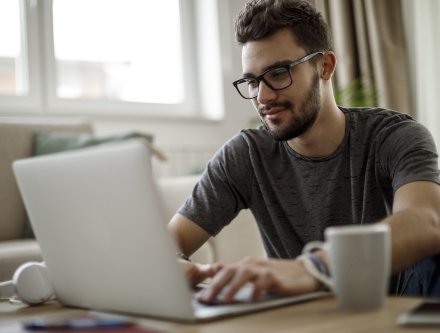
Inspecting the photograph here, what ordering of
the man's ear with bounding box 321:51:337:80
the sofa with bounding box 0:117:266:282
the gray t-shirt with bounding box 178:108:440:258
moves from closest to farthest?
the gray t-shirt with bounding box 178:108:440:258 → the man's ear with bounding box 321:51:337:80 → the sofa with bounding box 0:117:266:282

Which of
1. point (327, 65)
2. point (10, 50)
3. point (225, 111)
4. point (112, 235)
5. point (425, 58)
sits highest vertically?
point (10, 50)

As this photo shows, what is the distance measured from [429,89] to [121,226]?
2.90 meters

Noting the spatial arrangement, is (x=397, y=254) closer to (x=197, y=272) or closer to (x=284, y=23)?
(x=197, y=272)

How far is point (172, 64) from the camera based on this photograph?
3818 millimetres

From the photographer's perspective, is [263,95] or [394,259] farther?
[263,95]

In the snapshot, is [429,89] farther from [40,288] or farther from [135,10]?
[40,288]

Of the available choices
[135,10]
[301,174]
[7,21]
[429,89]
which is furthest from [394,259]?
[135,10]

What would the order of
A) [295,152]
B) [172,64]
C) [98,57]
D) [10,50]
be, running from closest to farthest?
[295,152], [10,50], [98,57], [172,64]

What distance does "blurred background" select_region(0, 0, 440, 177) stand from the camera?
3.18m

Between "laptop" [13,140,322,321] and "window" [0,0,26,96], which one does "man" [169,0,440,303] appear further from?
"window" [0,0,26,96]

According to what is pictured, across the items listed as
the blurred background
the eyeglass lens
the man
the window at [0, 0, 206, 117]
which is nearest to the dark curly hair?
the man

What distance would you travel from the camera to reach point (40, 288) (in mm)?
956

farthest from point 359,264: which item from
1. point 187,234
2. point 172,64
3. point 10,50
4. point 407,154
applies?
point 172,64

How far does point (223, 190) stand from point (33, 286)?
59 centimetres
